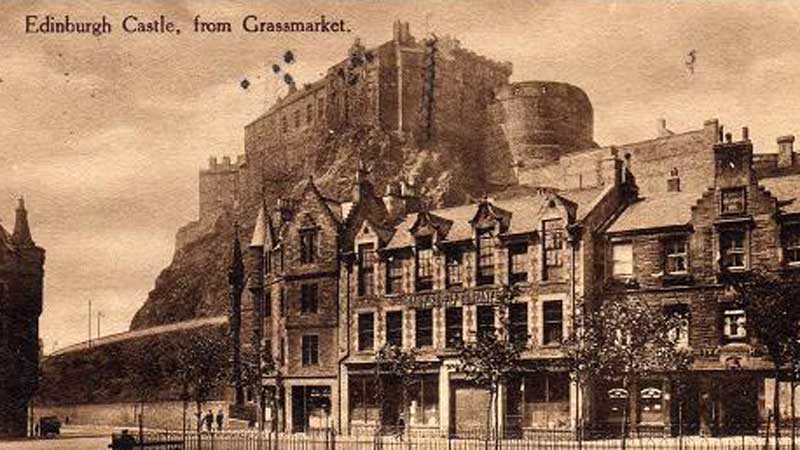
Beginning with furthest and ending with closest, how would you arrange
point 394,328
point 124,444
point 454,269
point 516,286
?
point 394,328 → point 454,269 → point 516,286 → point 124,444

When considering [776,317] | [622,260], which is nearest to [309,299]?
[622,260]

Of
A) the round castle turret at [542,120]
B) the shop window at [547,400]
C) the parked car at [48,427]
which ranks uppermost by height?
the round castle turret at [542,120]

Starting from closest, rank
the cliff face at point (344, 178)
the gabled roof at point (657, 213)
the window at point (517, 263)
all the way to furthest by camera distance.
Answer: the gabled roof at point (657, 213), the window at point (517, 263), the cliff face at point (344, 178)

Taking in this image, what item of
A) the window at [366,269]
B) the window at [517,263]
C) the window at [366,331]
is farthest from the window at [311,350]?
the window at [517,263]

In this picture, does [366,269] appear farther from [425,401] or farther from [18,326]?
[18,326]

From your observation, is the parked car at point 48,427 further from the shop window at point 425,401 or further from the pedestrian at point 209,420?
the shop window at point 425,401

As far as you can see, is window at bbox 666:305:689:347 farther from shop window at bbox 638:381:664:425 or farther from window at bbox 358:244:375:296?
window at bbox 358:244:375:296

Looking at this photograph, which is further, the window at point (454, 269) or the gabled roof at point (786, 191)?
the window at point (454, 269)

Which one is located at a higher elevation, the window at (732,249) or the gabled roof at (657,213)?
the gabled roof at (657,213)

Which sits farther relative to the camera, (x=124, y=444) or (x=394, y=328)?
(x=394, y=328)
